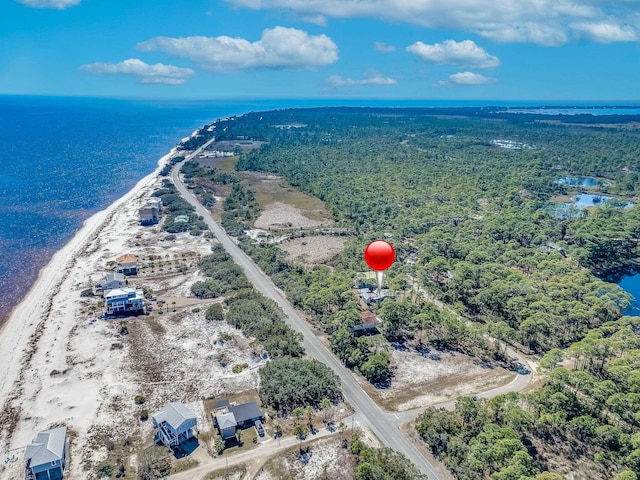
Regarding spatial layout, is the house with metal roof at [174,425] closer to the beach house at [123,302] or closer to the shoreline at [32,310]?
the shoreline at [32,310]

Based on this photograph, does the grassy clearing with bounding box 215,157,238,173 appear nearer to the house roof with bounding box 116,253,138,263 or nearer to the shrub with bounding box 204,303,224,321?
the house roof with bounding box 116,253,138,263

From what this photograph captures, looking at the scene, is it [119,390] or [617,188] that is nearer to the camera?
[119,390]

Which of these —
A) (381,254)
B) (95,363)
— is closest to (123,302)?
(95,363)

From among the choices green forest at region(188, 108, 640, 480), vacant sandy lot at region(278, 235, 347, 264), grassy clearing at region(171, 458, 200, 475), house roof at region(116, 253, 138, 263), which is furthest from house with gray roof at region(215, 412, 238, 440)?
house roof at region(116, 253, 138, 263)

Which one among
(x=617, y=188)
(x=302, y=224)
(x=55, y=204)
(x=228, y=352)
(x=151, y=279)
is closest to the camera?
(x=228, y=352)

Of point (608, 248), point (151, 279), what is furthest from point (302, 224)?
point (608, 248)

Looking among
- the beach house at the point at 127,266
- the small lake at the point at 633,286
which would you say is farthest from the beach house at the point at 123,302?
the small lake at the point at 633,286

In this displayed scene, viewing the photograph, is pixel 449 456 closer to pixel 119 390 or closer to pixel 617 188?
pixel 119 390

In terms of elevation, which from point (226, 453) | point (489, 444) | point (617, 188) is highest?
point (617, 188)

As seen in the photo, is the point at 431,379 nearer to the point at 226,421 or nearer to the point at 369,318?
the point at 369,318
